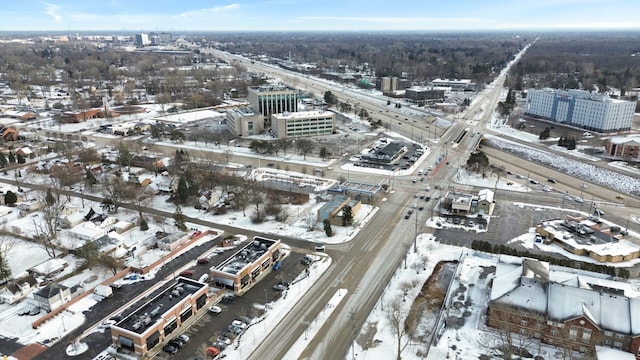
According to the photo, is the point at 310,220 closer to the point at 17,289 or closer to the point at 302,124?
the point at 17,289

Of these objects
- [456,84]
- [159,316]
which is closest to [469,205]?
[159,316]

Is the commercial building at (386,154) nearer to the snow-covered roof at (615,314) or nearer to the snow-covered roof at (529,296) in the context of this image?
the snow-covered roof at (529,296)

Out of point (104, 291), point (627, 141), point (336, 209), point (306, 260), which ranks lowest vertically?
point (104, 291)

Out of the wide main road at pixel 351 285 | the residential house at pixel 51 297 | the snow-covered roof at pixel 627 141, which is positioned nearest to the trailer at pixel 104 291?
the residential house at pixel 51 297

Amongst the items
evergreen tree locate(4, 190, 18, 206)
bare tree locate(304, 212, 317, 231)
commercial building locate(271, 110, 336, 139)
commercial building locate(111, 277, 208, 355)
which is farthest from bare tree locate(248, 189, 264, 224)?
commercial building locate(271, 110, 336, 139)

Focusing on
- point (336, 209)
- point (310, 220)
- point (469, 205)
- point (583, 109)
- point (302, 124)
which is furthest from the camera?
point (583, 109)

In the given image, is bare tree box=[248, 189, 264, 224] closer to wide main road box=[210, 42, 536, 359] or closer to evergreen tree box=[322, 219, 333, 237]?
evergreen tree box=[322, 219, 333, 237]

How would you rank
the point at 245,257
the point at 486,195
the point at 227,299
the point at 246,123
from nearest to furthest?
1. the point at 227,299
2. the point at 245,257
3. the point at 486,195
4. the point at 246,123
